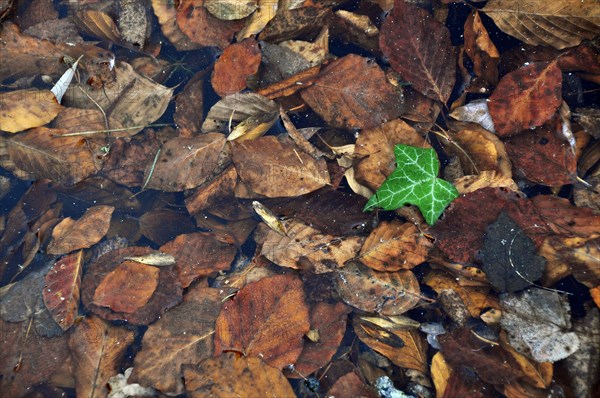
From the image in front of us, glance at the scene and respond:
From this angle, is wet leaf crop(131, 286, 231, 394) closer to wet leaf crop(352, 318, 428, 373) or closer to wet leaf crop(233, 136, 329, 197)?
wet leaf crop(233, 136, 329, 197)

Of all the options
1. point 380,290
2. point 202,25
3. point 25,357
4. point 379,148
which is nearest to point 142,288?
point 25,357

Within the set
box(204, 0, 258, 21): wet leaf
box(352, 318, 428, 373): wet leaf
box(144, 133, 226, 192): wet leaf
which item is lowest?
box(352, 318, 428, 373): wet leaf

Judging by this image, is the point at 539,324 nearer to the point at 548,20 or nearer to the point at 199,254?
the point at 548,20

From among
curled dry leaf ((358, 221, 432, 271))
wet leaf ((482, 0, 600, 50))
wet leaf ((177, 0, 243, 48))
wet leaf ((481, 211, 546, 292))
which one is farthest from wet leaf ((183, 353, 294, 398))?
wet leaf ((482, 0, 600, 50))

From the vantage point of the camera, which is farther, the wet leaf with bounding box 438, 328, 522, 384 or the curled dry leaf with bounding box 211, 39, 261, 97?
the curled dry leaf with bounding box 211, 39, 261, 97

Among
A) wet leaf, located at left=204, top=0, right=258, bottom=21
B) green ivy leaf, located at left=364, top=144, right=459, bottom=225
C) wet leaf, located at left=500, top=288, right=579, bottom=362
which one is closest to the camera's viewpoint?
wet leaf, located at left=500, top=288, right=579, bottom=362

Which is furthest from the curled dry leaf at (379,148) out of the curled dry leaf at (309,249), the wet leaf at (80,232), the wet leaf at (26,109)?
the wet leaf at (26,109)
